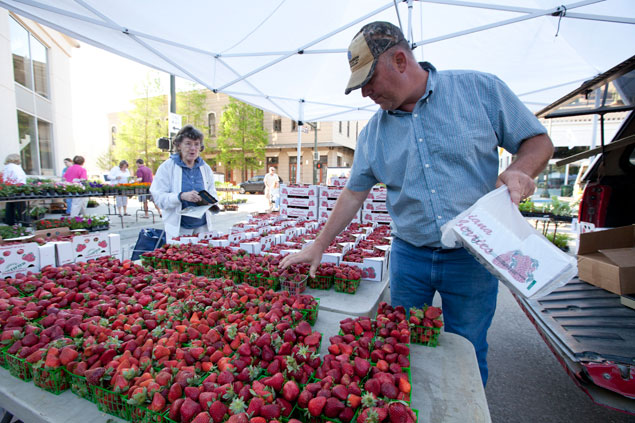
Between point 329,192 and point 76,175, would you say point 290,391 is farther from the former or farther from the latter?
point 76,175

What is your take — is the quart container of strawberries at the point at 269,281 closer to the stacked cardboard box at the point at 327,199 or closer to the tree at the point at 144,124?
the stacked cardboard box at the point at 327,199

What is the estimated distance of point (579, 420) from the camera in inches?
93.2

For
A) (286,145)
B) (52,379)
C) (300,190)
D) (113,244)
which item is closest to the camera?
(52,379)

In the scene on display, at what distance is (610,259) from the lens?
2.81 meters

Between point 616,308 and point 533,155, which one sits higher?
point 533,155

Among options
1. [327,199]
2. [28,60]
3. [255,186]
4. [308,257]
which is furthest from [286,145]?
[308,257]

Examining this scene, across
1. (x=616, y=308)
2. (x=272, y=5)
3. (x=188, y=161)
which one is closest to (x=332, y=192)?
(x=188, y=161)

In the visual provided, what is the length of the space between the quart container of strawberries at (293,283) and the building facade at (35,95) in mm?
13579

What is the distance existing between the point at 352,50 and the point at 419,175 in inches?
27.9

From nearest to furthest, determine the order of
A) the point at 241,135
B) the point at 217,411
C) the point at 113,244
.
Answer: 1. the point at 217,411
2. the point at 113,244
3. the point at 241,135

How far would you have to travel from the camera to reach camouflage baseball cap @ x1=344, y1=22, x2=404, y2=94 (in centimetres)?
140

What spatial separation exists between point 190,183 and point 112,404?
10.2 ft

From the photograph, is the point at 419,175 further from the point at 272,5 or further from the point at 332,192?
the point at 272,5

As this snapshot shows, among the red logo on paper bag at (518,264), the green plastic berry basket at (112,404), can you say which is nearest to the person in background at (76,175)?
the green plastic berry basket at (112,404)
